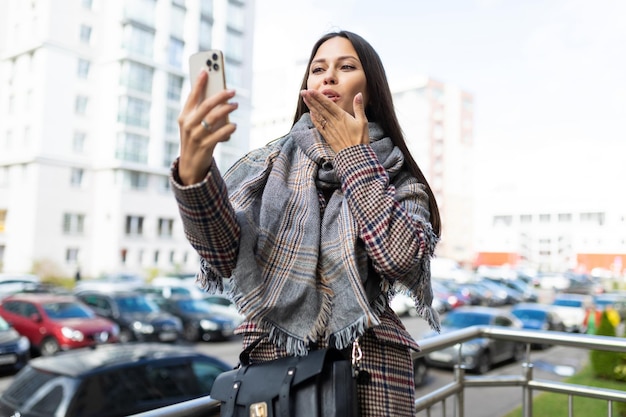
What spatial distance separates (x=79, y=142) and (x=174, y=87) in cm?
793

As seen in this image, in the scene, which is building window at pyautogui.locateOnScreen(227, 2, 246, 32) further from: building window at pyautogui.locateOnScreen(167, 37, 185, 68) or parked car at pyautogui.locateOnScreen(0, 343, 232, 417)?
parked car at pyautogui.locateOnScreen(0, 343, 232, 417)

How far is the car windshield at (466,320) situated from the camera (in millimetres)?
14046

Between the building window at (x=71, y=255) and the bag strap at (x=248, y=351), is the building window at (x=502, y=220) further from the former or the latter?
the bag strap at (x=248, y=351)

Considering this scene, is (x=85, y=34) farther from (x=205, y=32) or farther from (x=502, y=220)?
(x=502, y=220)

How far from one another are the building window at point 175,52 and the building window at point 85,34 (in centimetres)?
551

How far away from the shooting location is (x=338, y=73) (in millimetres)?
1531

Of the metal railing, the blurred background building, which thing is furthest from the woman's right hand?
the blurred background building

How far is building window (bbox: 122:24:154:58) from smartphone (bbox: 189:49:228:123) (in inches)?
1595

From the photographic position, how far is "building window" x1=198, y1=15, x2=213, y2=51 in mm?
43344

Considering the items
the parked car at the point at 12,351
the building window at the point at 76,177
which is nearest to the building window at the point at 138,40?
the building window at the point at 76,177

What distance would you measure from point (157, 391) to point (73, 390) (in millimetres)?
964

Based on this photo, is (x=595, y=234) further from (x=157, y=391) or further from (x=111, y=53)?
(x=157, y=391)

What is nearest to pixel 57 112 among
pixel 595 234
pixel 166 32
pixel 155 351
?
pixel 166 32

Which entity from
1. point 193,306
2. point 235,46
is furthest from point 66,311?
point 235,46
